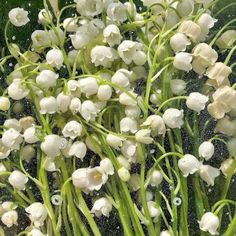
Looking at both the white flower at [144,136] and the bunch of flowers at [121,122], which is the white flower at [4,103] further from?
the white flower at [144,136]

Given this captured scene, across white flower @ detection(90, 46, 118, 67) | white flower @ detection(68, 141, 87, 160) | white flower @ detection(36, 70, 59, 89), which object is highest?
white flower @ detection(90, 46, 118, 67)

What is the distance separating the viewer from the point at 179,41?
0.67 metres

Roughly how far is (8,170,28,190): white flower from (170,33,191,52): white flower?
22 centimetres

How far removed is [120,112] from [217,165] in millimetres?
126

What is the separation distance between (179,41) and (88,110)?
122 mm

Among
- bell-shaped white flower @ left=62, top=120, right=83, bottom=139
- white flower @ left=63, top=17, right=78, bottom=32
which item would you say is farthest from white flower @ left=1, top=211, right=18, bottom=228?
white flower @ left=63, top=17, right=78, bottom=32

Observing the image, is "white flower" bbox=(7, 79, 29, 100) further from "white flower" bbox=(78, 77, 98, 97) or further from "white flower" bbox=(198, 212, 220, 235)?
"white flower" bbox=(198, 212, 220, 235)

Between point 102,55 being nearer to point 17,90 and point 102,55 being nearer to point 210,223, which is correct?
point 17,90

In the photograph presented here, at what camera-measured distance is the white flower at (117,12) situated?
0.67 metres

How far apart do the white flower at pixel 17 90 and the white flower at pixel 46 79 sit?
0.02 meters

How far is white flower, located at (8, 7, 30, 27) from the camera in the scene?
69cm

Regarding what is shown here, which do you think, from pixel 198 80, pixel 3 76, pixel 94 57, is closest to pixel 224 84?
pixel 198 80

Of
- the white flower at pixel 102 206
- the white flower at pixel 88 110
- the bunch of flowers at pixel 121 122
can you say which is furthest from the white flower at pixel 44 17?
the white flower at pixel 102 206

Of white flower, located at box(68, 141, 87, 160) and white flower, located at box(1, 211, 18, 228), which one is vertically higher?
white flower, located at box(68, 141, 87, 160)
